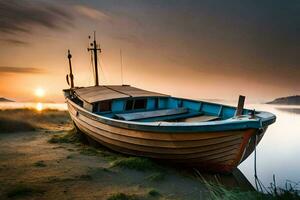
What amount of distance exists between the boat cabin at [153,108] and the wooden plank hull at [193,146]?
5.85 feet

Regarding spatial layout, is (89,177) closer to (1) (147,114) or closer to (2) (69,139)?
(1) (147,114)

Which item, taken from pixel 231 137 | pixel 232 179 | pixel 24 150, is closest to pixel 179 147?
pixel 231 137

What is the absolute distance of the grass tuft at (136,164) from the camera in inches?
278

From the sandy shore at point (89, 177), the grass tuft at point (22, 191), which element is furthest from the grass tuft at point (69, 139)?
the grass tuft at point (22, 191)

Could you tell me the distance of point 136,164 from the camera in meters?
7.12

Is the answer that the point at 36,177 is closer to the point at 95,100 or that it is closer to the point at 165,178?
the point at 165,178

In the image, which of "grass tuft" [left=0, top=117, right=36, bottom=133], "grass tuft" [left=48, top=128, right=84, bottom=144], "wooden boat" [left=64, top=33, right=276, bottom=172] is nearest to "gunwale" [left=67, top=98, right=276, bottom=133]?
"wooden boat" [left=64, top=33, right=276, bottom=172]

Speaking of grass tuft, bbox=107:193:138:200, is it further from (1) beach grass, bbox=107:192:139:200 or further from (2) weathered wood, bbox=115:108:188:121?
(2) weathered wood, bbox=115:108:188:121

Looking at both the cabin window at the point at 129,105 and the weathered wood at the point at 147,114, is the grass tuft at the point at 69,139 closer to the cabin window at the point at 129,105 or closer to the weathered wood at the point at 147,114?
the cabin window at the point at 129,105

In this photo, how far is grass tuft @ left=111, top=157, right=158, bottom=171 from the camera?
7051 millimetres

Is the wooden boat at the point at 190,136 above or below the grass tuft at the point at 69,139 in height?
above

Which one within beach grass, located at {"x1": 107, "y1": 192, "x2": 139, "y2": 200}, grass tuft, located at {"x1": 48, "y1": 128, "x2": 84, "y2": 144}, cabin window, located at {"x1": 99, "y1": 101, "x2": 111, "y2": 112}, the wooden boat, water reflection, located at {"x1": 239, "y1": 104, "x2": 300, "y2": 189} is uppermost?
cabin window, located at {"x1": 99, "y1": 101, "x2": 111, "y2": 112}

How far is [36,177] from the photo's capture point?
585 cm

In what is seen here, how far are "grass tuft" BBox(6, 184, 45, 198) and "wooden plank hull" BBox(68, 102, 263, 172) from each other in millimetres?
2990
